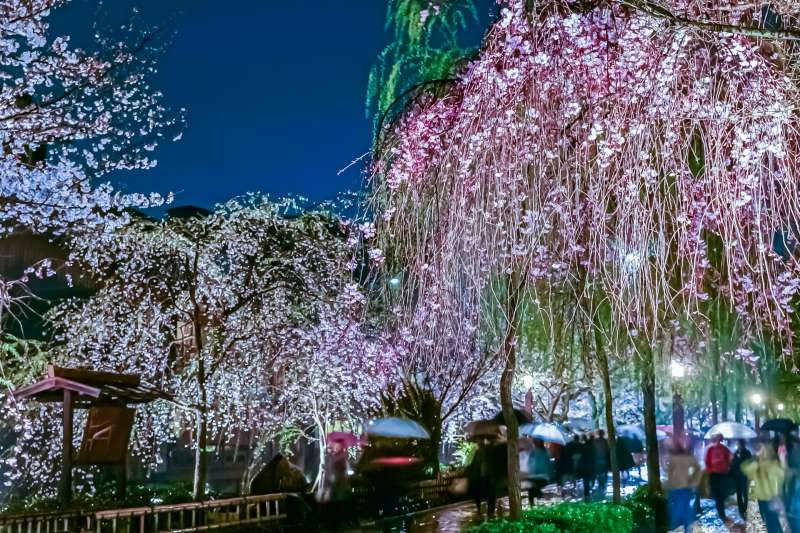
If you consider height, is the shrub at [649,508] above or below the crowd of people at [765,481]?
below

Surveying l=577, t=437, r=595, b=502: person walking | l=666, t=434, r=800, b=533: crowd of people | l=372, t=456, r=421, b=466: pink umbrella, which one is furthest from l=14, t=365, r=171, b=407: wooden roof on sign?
l=577, t=437, r=595, b=502: person walking

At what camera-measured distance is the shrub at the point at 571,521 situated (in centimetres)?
826

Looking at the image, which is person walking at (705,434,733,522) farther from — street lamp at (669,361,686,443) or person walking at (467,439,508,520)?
person walking at (467,439,508,520)

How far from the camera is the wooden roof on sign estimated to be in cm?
1149

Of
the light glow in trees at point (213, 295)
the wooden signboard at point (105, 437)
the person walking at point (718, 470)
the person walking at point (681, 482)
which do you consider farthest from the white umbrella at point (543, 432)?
the wooden signboard at point (105, 437)

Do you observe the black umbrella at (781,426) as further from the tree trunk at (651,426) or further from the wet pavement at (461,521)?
the tree trunk at (651,426)

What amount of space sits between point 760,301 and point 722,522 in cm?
725

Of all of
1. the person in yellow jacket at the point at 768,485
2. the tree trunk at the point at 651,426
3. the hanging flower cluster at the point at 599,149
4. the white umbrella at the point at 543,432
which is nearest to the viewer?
the hanging flower cluster at the point at 599,149

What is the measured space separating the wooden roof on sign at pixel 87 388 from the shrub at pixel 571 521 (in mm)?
6194

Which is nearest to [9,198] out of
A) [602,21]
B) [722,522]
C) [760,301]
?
[602,21]

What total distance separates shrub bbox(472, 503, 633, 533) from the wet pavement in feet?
10.6

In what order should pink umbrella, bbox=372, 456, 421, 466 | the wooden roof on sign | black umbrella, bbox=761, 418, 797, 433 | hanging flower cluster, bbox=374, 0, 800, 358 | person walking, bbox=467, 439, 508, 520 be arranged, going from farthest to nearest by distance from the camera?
1. pink umbrella, bbox=372, 456, 421, 466
2. person walking, bbox=467, 439, 508, 520
3. black umbrella, bbox=761, 418, 797, 433
4. the wooden roof on sign
5. hanging flower cluster, bbox=374, 0, 800, 358

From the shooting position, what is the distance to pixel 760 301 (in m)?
8.62

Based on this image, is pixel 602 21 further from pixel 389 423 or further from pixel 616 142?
pixel 389 423
